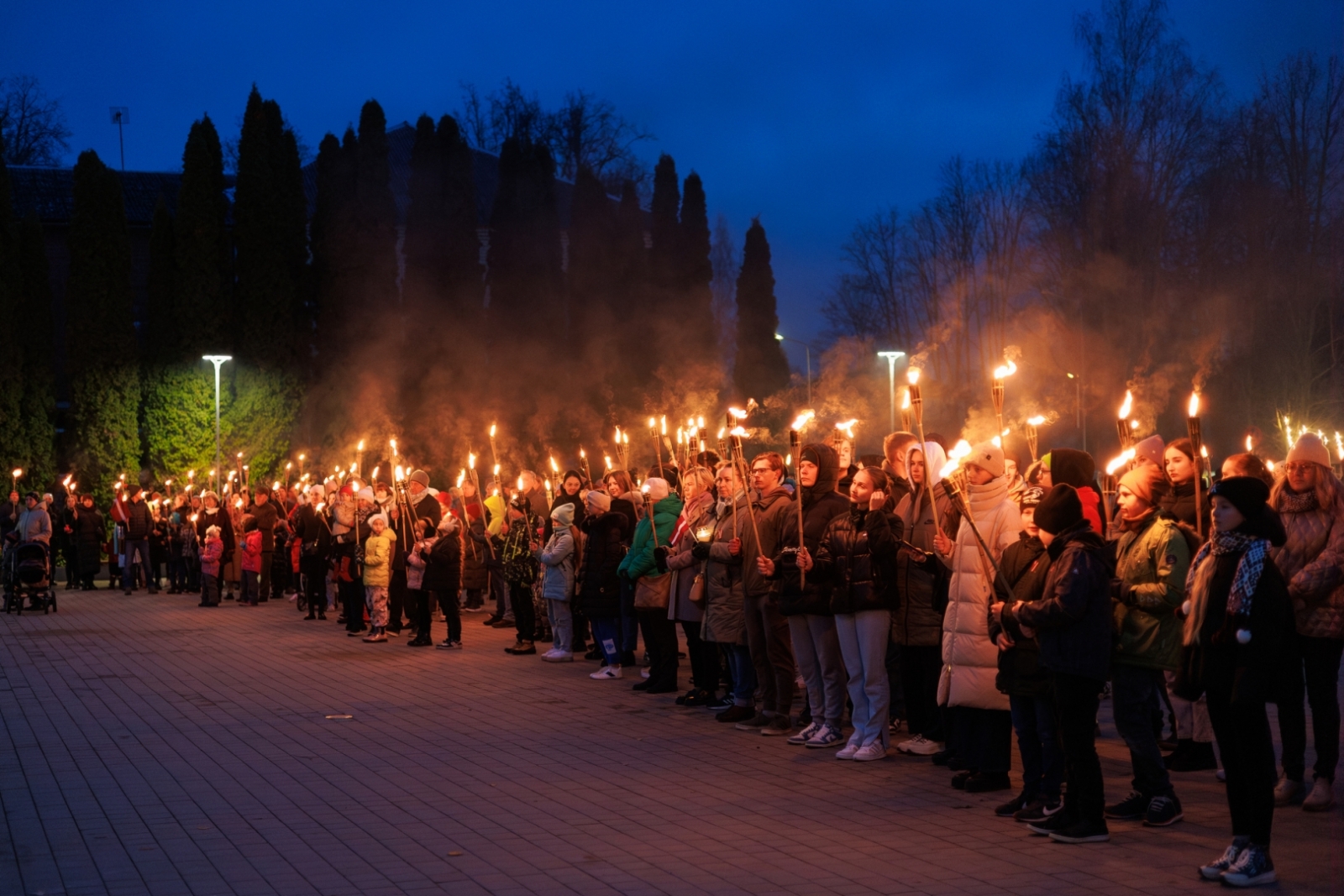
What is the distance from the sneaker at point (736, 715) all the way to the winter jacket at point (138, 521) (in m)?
21.0

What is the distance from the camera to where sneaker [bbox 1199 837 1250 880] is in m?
6.49

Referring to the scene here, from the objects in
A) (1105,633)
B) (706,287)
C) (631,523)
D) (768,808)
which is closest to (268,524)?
(631,523)

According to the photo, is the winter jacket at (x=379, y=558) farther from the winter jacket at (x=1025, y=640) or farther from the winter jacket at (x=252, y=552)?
the winter jacket at (x=1025, y=640)

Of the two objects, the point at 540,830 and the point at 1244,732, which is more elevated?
the point at 1244,732

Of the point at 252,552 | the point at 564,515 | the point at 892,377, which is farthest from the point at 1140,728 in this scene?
the point at 892,377

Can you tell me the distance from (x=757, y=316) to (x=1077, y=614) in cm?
5458

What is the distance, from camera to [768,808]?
8.37 metres

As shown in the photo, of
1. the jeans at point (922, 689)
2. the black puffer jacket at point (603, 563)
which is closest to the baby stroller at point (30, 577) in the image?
the black puffer jacket at point (603, 563)

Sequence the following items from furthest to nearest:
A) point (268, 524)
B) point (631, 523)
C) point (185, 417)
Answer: point (185, 417) → point (268, 524) → point (631, 523)

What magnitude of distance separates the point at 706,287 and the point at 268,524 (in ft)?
112

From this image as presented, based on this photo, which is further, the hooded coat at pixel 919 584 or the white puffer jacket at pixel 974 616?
the hooded coat at pixel 919 584

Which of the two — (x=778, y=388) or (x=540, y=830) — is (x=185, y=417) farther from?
(x=540, y=830)

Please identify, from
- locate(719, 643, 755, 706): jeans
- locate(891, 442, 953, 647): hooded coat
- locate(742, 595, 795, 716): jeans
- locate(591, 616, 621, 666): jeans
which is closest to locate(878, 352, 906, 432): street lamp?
locate(591, 616, 621, 666): jeans

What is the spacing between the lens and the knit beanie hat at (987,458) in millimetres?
8758
